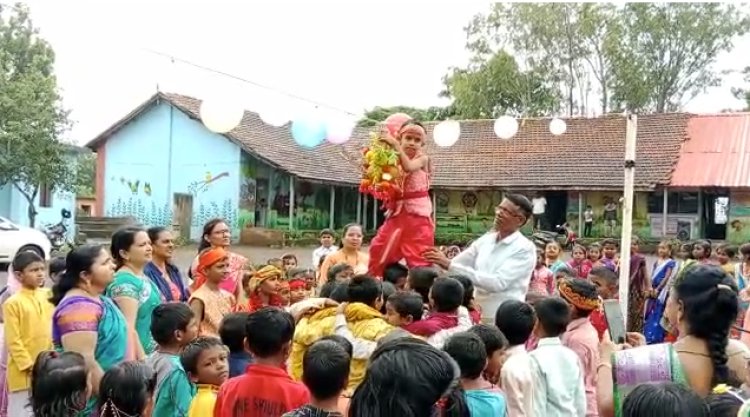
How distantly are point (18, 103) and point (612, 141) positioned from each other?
18.1m

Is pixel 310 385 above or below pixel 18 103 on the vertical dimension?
below

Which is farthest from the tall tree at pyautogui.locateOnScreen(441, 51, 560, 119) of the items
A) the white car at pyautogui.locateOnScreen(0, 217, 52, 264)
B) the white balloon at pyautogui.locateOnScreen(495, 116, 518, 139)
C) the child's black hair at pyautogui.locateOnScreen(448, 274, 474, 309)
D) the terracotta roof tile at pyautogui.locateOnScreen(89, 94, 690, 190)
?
the child's black hair at pyautogui.locateOnScreen(448, 274, 474, 309)

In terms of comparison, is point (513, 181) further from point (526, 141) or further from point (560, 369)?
point (560, 369)

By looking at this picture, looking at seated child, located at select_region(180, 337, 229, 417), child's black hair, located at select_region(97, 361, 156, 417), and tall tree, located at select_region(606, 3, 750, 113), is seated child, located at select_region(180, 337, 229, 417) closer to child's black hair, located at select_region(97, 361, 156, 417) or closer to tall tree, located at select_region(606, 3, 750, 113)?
child's black hair, located at select_region(97, 361, 156, 417)

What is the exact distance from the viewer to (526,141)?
82.0ft

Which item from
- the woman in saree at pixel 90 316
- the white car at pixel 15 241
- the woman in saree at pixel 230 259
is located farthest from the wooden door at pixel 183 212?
the woman in saree at pixel 90 316

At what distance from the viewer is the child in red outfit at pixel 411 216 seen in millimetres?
5301

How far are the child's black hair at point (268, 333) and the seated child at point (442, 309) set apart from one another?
0.84 metres

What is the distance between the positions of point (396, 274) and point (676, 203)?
19.6 metres

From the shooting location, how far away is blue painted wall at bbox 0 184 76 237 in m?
27.0

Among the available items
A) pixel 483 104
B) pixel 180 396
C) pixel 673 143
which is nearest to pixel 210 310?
pixel 180 396

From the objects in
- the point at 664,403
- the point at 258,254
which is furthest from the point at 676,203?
the point at 664,403

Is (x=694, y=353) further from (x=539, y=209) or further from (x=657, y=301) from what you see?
(x=539, y=209)

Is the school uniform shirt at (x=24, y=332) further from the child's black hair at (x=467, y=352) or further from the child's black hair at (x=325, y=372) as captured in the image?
the child's black hair at (x=467, y=352)
